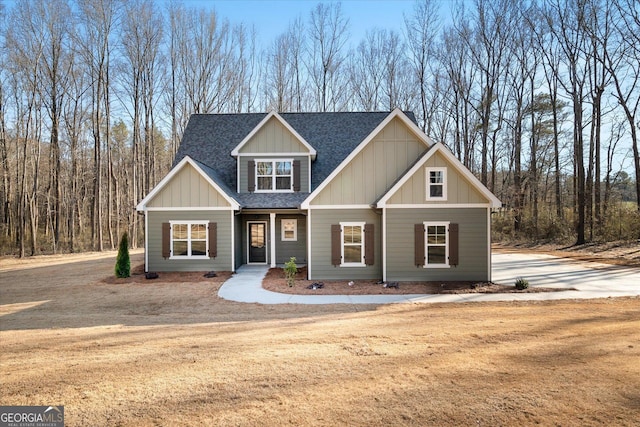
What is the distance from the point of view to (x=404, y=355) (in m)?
5.63

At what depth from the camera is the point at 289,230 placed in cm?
1695

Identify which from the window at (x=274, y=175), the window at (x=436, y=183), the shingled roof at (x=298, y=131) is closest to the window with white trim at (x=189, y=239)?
the shingled roof at (x=298, y=131)

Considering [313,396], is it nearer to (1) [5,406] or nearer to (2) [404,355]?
(2) [404,355]

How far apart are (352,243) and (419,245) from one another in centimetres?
254

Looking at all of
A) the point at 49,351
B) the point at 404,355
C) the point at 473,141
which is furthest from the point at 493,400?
the point at 473,141

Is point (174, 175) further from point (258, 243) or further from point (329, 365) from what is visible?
point (329, 365)

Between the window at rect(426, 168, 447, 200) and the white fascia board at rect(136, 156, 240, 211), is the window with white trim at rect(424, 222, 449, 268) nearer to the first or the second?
the window at rect(426, 168, 447, 200)

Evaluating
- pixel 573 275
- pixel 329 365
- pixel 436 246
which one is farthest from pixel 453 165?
pixel 329 365

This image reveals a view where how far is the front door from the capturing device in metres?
17.2

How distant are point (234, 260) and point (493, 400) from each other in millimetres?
12377

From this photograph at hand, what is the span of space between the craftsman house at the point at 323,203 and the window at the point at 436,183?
4 centimetres

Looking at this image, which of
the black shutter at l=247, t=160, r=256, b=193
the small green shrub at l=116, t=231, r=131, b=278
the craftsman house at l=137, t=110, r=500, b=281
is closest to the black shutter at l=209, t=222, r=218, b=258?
the craftsman house at l=137, t=110, r=500, b=281

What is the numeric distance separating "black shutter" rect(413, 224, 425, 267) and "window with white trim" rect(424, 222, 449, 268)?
0.16 meters

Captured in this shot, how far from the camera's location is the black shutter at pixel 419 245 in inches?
507
